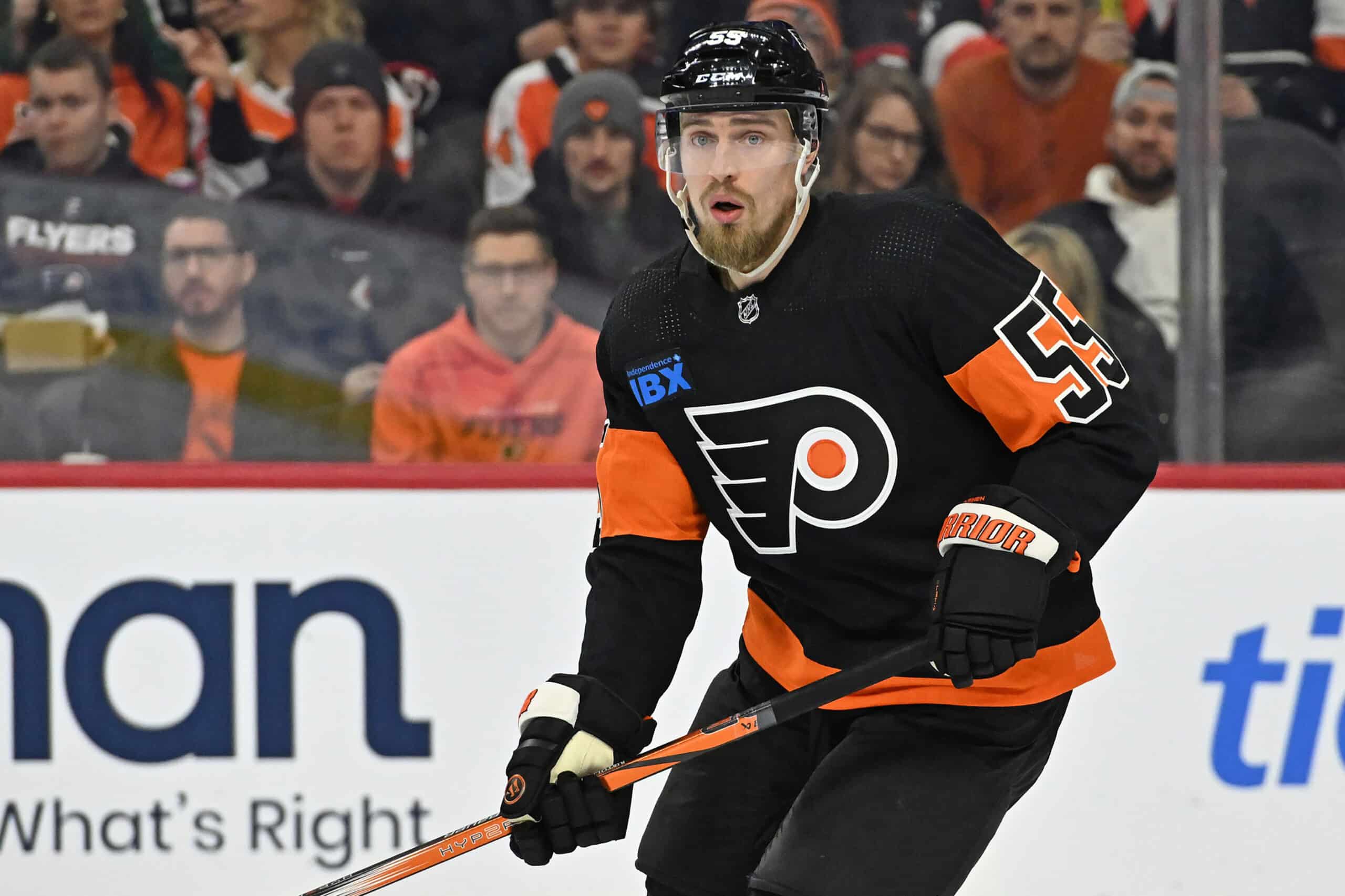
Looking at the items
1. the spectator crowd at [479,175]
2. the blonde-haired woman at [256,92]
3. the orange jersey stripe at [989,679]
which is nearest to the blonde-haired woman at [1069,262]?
the spectator crowd at [479,175]

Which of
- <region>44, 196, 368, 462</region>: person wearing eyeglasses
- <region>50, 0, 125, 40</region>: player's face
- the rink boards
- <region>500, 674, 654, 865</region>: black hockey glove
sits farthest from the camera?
<region>50, 0, 125, 40</region>: player's face

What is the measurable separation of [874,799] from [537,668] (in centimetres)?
119

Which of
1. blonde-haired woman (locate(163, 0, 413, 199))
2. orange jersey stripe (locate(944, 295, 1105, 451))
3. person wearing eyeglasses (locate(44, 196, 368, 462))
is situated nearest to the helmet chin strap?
orange jersey stripe (locate(944, 295, 1105, 451))

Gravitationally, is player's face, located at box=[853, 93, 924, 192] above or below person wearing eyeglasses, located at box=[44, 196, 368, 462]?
above

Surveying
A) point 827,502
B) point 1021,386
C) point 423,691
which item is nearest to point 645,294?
point 827,502

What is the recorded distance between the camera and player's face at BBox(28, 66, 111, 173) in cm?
347

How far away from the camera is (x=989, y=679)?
1.86m

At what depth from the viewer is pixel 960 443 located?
1855 mm

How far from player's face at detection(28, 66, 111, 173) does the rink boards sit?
0.87 meters

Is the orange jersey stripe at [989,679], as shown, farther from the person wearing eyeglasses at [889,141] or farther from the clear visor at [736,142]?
the person wearing eyeglasses at [889,141]

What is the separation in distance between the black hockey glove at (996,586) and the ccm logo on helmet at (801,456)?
156mm

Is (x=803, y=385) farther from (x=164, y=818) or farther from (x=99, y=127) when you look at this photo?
(x=99, y=127)

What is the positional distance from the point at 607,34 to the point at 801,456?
1877mm

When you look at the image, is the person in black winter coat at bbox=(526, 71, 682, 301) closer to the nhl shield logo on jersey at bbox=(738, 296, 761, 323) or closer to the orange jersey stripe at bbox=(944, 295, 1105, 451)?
the nhl shield logo on jersey at bbox=(738, 296, 761, 323)
